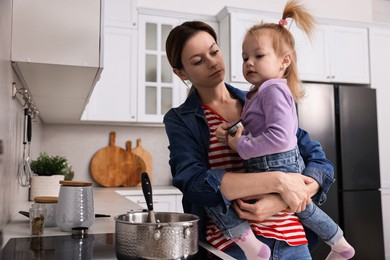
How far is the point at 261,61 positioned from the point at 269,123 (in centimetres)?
23

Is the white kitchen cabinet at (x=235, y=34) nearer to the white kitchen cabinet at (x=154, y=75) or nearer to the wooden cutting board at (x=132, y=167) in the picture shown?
the white kitchen cabinet at (x=154, y=75)

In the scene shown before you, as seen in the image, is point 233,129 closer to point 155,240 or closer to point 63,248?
point 155,240

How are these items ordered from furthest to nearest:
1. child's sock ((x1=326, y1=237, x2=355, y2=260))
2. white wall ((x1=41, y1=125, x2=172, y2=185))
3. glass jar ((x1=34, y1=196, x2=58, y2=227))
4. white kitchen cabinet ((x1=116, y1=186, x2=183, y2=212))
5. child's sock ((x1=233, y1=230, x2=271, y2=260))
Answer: white wall ((x1=41, y1=125, x2=172, y2=185)), white kitchen cabinet ((x1=116, y1=186, x2=183, y2=212)), glass jar ((x1=34, y1=196, x2=58, y2=227)), child's sock ((x1=326, y1=237, x2=355, y2=260)), child's sock ((x1=233, y1=230, x2=271, y2=260))

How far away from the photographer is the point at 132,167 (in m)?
3.84

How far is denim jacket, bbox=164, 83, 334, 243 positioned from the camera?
1.17m

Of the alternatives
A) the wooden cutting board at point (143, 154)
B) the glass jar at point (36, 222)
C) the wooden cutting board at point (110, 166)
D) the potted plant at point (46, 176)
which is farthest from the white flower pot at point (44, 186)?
the wooden cutting board at point (143, 154)

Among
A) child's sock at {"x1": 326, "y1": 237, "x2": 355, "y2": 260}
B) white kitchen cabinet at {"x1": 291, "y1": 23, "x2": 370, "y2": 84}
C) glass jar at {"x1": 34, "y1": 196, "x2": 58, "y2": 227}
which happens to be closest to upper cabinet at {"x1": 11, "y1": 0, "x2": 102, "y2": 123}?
glass jar at {"x1": 34, "y1": 196, "x2": 58, "y2": 227}

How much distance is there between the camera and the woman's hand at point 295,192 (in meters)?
1.17

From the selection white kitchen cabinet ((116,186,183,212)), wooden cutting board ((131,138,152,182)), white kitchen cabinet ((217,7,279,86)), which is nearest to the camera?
white kitchen cabinet ((116,186,183,212))

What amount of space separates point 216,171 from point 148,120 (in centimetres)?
250

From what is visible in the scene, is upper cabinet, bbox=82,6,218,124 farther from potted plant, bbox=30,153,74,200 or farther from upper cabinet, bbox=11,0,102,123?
upper cabinet, bbox=11,0,102,123

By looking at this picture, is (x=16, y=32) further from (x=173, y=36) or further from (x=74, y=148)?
(x=74, y=148)

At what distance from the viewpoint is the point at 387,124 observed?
3.93m

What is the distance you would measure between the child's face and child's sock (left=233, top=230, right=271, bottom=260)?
1.60 ft
